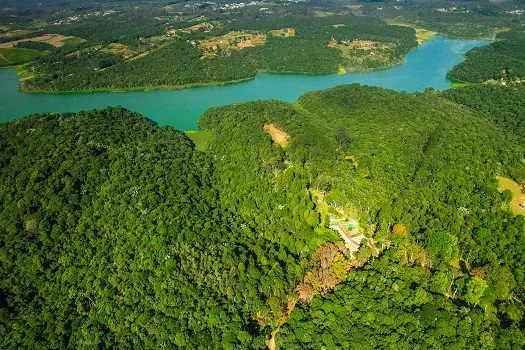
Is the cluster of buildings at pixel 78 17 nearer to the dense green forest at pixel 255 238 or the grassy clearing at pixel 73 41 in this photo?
the grassy clearing at pixel 73 41

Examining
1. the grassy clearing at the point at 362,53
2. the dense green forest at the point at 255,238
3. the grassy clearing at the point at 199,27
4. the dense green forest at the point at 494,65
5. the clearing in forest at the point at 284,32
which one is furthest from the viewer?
the grassy clearing at the point at 199,27

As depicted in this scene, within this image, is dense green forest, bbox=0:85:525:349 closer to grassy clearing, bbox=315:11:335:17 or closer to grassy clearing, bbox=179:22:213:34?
grassy clearing, bbox=179:22:213:34

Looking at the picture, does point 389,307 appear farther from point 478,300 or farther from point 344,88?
point 344,88

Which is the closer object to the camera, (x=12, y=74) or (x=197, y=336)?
(x=197, y=336)

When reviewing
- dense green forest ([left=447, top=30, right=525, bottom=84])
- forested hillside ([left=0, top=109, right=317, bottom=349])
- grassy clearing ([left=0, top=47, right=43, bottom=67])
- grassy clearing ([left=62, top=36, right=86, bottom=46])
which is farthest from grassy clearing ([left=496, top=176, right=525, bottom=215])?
grassy clearing ([left=62, top=36, right=86, bottom=46])

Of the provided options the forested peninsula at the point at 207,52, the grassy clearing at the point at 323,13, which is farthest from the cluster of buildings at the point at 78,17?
the grassy clearing at the point at 323,13

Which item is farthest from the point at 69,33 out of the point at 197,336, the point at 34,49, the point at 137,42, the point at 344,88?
the point at 197,336

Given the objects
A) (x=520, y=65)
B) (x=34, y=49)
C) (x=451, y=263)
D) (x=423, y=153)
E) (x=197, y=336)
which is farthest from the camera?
(x=34, y=49)
